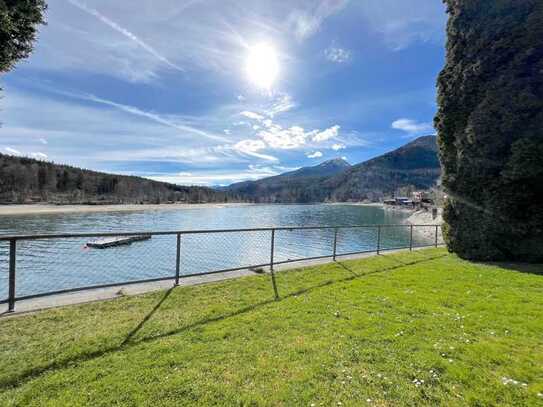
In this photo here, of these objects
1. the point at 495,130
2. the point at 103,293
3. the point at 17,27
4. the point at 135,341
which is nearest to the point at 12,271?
the point at 103,293

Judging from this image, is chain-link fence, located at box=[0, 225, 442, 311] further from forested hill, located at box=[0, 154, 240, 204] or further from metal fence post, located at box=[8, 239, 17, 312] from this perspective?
forested hill, located at box=[0, 154, 240, 204]

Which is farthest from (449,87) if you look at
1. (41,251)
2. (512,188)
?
(41,251)

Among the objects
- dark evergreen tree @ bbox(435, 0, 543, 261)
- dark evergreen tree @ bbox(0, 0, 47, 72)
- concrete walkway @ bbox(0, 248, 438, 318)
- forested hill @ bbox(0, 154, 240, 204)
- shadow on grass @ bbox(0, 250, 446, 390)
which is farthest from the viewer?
forested hill @ bbox(0, 154, 240, 204)

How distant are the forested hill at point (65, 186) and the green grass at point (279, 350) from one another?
89.8 m

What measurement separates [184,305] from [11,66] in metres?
4.95

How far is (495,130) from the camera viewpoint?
9.14 metres

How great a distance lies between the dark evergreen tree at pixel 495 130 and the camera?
8.67 metres

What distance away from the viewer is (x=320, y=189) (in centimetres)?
19062

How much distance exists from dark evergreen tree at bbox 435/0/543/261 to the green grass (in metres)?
4.57

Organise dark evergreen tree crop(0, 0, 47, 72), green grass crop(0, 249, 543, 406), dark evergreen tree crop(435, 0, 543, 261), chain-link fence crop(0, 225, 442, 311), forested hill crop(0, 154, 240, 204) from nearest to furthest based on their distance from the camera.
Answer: green grass crop(0, 249, 543, 406), dark evergreen tree crop(0, 0, 47, 72), dark evergreen tree crop(435, 0, 543, 261), chain-link fence crop(0, 225, 442, 311), forested hill crop(0, 154, 240, 204)

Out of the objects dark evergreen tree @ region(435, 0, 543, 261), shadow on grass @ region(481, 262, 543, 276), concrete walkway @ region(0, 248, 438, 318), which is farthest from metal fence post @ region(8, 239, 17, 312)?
dark evergreen tree @ region(435, 0, 543, 261)

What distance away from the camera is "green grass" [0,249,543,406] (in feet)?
8.27

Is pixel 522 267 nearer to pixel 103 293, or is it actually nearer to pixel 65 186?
pixel 103 293

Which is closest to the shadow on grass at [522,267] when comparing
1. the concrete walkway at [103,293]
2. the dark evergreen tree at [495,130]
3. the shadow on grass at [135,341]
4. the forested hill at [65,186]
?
the dark evergreen tree at [495,130]
